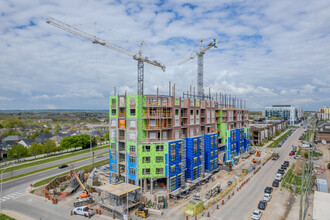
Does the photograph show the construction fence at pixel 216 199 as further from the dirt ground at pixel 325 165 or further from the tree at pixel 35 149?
the tree at pixel 35 149

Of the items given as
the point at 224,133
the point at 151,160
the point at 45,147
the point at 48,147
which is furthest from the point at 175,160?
the point at 45,147

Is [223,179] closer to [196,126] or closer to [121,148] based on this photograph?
[196,126]

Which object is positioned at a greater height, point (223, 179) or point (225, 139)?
point (225, 139)

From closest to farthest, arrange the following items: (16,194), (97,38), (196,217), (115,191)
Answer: (196,217) < (115,191) < (16,194) < (97,38)

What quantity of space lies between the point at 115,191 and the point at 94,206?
7.82 metres

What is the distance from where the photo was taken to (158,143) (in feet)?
169

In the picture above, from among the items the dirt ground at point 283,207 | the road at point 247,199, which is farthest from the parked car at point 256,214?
the dirt ground at point 283,207

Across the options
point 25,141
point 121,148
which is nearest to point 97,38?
point 121,148

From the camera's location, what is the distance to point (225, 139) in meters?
84.1

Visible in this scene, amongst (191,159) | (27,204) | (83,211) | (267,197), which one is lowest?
(27,204)

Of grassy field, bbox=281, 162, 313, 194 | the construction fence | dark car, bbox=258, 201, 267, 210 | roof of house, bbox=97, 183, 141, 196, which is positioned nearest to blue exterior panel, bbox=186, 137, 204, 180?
the construction fence

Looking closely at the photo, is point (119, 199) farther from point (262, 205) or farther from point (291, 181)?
point (291, 181)

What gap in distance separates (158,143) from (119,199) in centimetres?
1594

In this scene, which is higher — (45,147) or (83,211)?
(45,147)
